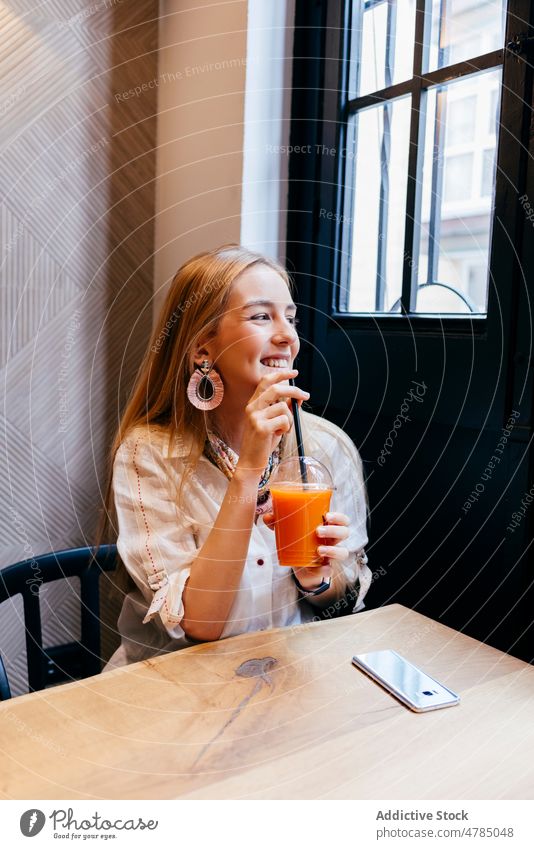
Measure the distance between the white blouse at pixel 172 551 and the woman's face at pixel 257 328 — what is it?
176mm

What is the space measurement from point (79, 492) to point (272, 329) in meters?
0.96

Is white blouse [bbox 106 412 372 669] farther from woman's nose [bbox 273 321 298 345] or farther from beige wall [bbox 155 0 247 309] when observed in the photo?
beige wall [bbox 155 0 247 309]

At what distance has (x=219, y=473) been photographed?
120cm

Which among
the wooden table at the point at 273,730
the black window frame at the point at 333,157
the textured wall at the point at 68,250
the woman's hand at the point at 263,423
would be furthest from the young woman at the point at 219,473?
the textured wall at the point at 68,250

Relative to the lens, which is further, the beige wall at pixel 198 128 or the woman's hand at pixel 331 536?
the beige wall at pixel 198 128

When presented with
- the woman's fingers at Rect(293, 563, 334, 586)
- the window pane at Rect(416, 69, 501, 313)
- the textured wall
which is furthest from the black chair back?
the window pane at Rect(416, 69, 501, 313)

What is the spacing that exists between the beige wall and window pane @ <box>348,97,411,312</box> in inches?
10.7

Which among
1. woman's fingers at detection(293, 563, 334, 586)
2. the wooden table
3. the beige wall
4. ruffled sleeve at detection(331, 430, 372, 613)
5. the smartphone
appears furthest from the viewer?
the beige wall

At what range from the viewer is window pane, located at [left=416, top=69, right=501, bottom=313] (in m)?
1.16

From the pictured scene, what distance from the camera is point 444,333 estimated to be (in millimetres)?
1228

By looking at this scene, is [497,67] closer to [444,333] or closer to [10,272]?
[444,333]

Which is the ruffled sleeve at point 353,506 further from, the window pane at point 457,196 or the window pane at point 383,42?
the window pane at point 383,42

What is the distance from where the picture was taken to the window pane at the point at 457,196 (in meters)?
1.16

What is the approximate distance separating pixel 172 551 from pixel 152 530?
0.05m
